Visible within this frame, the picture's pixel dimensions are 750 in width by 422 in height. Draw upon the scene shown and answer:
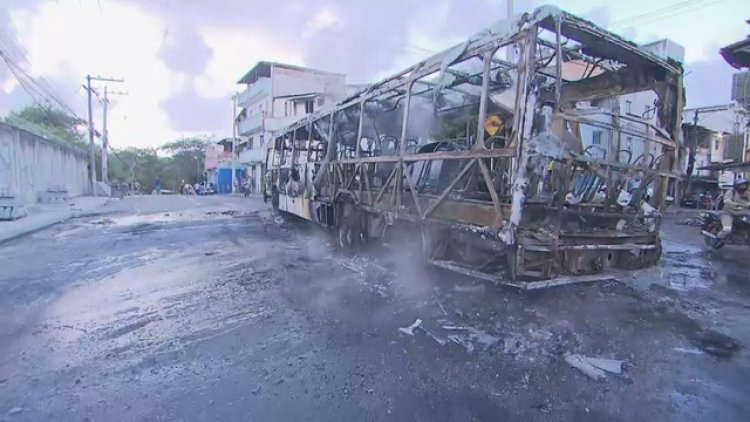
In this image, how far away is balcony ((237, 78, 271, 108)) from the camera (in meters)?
38.8

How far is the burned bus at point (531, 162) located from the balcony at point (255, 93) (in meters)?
34.2

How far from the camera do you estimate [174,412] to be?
2475 mm

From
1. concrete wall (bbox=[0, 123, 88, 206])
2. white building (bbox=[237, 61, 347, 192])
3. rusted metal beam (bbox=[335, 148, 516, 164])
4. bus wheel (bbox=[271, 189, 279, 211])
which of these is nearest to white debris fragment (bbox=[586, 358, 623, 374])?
rusted metal beam (bbox=[335, 148, 516, 164])

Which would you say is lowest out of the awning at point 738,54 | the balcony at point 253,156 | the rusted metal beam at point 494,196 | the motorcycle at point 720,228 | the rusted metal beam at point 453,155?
the motorcycle at point 720,228

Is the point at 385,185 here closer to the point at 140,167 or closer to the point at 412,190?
the point at 412,190

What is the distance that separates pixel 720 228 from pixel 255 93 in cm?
3965

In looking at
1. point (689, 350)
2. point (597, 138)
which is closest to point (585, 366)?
point (689, 350)

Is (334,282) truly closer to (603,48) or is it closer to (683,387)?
(683,387)

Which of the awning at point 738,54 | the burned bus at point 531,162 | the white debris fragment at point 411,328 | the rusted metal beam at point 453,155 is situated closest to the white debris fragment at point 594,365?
the burned bus at point 531,162

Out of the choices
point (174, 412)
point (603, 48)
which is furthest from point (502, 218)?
point (174, 412)

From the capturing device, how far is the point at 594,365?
3066 mm

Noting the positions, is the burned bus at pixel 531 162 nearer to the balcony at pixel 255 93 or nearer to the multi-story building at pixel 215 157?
the balcony at pixel 255 93

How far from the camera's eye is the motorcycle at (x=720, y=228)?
25.1ft

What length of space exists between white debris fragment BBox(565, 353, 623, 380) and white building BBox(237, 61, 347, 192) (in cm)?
3019
